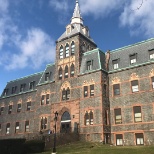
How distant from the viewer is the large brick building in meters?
35.2

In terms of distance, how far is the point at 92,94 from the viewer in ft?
128

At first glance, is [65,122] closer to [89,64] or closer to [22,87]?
[89,64]

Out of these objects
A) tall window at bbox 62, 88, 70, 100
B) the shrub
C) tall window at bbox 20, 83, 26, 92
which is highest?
tall window at bbox 20, 83, 26, 92

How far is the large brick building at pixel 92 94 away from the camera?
35.2 metres

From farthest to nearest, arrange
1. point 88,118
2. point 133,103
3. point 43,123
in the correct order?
point 43,123
point 88,118
point 133,103

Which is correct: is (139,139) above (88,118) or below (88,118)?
below

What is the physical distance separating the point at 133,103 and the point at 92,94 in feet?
23.0

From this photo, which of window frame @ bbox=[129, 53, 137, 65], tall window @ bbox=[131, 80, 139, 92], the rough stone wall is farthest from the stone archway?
window frame @ bbox=[129, 53, 137, 65]

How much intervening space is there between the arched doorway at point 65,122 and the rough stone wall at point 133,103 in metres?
7.54

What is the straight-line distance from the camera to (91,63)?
136ft

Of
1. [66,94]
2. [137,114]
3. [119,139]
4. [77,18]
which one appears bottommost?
[119,139]

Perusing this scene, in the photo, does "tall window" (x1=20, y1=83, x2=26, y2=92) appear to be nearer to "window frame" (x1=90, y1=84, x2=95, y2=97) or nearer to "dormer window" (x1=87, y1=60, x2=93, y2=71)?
"dormer window" (x1=87, y1=60, x2=93, y2=71)

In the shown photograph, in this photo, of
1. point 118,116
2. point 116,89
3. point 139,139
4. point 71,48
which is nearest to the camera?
point 139,139

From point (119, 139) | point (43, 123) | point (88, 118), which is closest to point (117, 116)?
point (119, 139)
